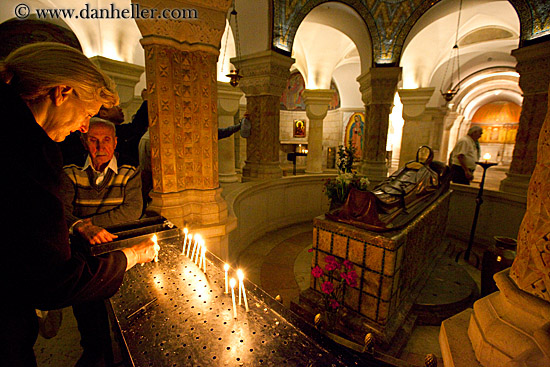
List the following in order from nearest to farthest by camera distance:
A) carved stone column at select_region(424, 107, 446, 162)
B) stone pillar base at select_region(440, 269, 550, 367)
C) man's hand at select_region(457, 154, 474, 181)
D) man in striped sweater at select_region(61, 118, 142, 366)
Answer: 1. stone pillar base at select_region(440, 269, 550, 367)
2. man in striped sweater at select_region(61, 118, 142, 366)
3. man's hand at select_region(457, 154, 474, 181)
4. carved stone column at select_region(424, 107, 446, 162)

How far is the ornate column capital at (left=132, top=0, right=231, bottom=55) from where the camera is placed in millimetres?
2715

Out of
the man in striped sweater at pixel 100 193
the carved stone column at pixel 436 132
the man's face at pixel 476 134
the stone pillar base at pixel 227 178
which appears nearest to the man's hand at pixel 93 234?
the man in striped sweater at pixel 100 193

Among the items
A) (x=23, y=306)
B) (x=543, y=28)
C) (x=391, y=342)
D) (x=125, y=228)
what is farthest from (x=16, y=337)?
(x=543, y=28)

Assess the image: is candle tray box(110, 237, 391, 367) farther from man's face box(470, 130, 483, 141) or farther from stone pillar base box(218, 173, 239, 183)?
man's face box(470, 130, 483, 141)

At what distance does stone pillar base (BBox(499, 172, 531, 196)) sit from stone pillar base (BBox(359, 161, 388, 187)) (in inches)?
98.1

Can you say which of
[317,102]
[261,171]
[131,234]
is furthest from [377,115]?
[131,234]

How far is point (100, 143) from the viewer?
2.18 metres

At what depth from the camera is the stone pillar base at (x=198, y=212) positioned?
3.04m

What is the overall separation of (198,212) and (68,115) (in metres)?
2.30

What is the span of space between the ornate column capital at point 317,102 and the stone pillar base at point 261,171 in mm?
3231

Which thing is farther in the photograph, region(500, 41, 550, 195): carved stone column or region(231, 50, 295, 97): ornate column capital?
region(231, 50, 295, 97): ornate column capital

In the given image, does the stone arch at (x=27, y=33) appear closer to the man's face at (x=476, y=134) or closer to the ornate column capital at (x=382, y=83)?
the ornate column capital at (x=382, y=83)

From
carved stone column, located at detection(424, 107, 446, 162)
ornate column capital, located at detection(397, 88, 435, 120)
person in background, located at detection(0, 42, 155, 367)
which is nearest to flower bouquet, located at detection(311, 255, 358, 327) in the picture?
person in background, located at detection(0, 42, 155, 367)

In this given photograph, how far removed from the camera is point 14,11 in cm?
662
